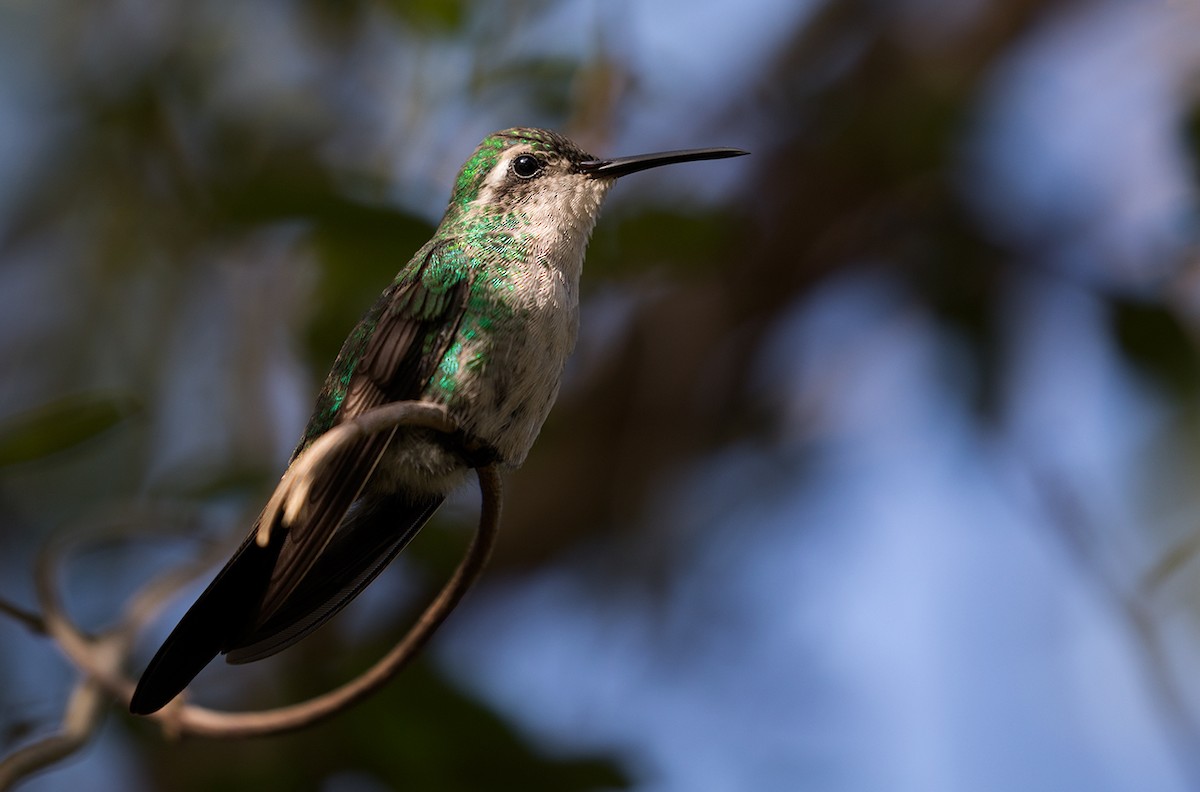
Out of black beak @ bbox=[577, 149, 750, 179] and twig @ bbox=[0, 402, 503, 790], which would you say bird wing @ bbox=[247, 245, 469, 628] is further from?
black beak @ bbox=[577, 149, 750, 179]

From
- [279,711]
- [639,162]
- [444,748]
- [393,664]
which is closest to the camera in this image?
[393,664]

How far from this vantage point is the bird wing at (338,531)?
6.61 feet

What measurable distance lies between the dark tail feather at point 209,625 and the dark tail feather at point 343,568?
39 mm

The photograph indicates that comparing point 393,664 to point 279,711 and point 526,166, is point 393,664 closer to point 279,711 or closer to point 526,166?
point 279,711

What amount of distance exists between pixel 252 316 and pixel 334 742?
2133mm

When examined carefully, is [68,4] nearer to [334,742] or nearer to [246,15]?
[246,15]

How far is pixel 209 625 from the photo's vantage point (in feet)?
6.72

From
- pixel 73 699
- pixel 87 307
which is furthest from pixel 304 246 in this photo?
pixel 87 307

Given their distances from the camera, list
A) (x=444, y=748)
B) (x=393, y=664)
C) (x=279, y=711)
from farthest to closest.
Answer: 1. (x=444, y=748)
2. (x=279, y=711)
3. (x=393, y=664)

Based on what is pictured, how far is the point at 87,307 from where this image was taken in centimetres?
539

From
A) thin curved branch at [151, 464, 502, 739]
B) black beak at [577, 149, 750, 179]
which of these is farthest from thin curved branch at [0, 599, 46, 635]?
black beak at [577, 149, 750, 179]

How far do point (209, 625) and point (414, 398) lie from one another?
0.59 meters

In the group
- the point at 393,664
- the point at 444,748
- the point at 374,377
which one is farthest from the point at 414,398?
the point at 444,748

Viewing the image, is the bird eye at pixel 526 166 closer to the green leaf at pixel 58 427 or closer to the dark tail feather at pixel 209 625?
the green leaf at pixel 58 427
